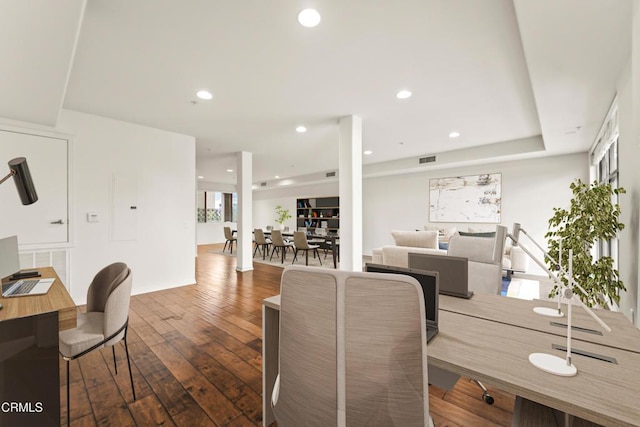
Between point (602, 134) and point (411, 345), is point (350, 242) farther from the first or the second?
point (602, 134)

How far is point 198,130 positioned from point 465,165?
221 inches

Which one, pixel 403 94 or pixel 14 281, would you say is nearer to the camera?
pixel 14 281

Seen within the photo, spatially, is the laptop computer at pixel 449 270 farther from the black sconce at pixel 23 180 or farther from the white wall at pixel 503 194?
the white wall at pixel 503 194

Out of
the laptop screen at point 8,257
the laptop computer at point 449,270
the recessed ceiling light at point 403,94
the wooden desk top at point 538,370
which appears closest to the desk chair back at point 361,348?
the wooden desk top at point 538,370

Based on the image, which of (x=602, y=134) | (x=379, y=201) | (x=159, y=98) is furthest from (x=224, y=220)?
(x=602, y=134)

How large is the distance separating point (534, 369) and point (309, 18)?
2265 millimetres

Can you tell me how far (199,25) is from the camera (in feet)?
6.54

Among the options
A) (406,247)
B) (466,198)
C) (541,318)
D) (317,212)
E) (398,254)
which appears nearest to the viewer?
(541,318)

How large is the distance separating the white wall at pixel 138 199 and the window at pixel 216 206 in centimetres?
604

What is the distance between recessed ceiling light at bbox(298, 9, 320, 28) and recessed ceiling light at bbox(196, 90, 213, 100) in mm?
1586

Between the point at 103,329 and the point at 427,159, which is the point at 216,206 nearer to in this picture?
the point at 427,159

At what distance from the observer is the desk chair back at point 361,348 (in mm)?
801

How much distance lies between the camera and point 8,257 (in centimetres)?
192

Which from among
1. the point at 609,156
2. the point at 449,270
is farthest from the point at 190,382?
the point at 609,156
